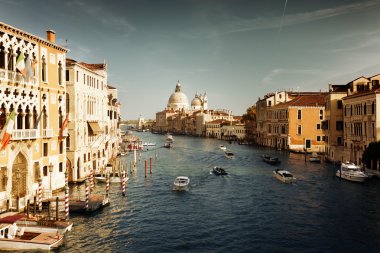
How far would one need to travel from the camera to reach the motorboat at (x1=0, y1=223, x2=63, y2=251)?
15547mm

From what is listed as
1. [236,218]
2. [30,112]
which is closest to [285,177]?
[236,218]

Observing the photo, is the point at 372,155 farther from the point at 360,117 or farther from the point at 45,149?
the point at 45,149

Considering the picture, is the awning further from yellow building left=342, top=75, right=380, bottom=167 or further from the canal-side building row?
yellow building left=342, top=75, right=380, bottom=167

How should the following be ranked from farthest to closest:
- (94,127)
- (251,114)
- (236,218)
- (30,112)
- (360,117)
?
(251,114)
(360,117)
(94,127)
(30,112)
(236,218)

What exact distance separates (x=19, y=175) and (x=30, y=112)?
143 inches

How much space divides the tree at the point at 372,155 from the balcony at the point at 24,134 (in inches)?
1005

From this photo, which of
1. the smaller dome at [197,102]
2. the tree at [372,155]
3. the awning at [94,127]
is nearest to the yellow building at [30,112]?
the awning at [94,127]

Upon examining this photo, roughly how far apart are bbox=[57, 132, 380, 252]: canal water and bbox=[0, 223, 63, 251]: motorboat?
0.61m

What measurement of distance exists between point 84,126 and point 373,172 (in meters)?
24.4

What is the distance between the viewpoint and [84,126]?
3097 cm

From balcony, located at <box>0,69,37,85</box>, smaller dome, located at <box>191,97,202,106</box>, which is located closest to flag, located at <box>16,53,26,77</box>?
balcony, located at <box>0,69,37,85</box>

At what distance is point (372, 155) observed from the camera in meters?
30.8

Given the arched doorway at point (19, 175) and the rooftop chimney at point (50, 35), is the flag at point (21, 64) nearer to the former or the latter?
the arched doorway at point (19, 175)

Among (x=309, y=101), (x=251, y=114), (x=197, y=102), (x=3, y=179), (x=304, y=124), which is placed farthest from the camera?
(x=197, y=102)
